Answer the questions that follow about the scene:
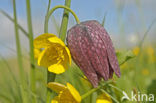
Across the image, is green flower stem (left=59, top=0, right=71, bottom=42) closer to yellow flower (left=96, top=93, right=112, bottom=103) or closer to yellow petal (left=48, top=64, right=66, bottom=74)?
yellow petal (left=48, top=64, right=66, bottom=74)

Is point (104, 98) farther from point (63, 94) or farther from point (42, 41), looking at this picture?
point (42, 41)

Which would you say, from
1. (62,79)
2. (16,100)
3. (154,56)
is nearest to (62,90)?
(16,100)

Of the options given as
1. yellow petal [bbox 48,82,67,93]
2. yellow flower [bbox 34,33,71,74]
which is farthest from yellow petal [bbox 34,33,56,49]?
yellow petal [bbox 48,82,67,93]

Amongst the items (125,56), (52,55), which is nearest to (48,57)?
(52,55)

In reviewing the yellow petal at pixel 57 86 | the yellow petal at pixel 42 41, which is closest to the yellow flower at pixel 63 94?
the yellow petal at pixel 57 86

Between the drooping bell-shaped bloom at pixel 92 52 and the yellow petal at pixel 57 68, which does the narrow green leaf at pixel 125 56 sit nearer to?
the drooping bell-shaped bloom at pixel 92 52

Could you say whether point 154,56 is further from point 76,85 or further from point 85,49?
point 85,49
